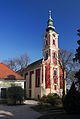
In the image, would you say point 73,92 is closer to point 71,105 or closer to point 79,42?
point 71,105


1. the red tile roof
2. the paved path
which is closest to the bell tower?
the red tile roof

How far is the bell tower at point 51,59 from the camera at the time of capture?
3344cm

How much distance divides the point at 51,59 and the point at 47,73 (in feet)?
12.8

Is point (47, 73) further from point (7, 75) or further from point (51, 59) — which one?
point (7, 75)

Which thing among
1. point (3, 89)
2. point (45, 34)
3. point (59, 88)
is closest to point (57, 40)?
point (45, 34)

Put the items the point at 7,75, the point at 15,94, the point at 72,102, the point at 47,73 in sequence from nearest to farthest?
the point at 72,102, the point at 15,94, the point at 7,75, the point at 47,73

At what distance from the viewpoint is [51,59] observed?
3522cm

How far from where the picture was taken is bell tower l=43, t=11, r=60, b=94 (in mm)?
33438

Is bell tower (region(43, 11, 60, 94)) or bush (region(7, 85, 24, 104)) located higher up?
Result: bell tower (region(43, 11, 60, 94))

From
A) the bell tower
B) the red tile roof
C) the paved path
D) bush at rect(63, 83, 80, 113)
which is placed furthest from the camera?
the bell tower

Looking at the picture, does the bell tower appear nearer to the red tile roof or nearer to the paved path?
the red tile roof

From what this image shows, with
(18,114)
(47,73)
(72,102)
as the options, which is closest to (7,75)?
(18,114)

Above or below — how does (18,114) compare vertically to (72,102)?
below

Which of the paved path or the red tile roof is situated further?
the red tile roof
